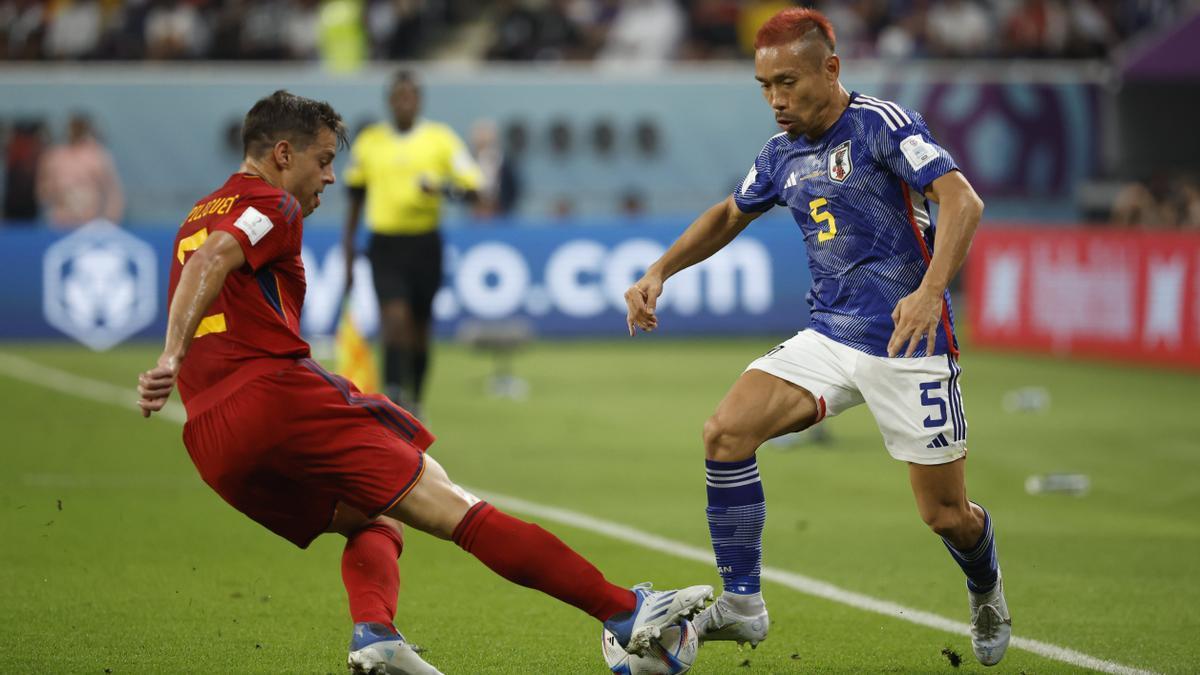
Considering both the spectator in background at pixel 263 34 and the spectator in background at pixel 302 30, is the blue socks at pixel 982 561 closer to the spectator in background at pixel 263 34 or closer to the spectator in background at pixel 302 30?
the spectator in background at pixel 263 34

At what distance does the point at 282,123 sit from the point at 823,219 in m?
1.94

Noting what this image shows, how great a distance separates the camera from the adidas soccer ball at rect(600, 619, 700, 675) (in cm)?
549

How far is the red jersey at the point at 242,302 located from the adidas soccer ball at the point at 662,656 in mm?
1377

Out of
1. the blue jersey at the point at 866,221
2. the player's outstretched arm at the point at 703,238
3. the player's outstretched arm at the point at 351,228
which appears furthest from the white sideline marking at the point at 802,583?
the player's outstretched arm at the point at 351,228

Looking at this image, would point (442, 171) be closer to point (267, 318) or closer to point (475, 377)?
point (475, 377)

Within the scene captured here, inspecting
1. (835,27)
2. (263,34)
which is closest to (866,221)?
(263,34)

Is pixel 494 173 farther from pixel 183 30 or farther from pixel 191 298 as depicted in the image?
pixel 191 298

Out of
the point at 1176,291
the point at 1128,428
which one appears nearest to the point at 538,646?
the point at 1128,428

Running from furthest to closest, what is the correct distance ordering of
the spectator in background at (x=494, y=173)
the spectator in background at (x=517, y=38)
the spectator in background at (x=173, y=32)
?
1. the spectator in background at (x=517, y=38)
2. the spectator in background at (x=173, y=32)
3. the spectator in background at (x=494, y=173)

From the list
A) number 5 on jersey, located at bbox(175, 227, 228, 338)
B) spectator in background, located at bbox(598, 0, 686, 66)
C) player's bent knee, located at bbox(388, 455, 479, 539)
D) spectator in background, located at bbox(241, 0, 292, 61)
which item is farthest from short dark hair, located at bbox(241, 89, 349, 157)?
spectator in background, located at bbox(598, 0, 686, 66)

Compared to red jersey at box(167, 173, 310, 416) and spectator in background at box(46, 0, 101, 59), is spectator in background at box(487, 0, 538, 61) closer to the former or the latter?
spectator in background at box(46, 0, 101, 59)

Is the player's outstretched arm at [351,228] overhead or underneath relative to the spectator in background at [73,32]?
underneath

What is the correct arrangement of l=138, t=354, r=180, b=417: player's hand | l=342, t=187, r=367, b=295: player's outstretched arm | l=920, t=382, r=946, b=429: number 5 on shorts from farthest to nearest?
l=342, t=187, r=367, b=295: player's outstretched arm, l=920, t=382, r=946, b=429: number 5 on shorts, l=138, t=354, r=180, b=417: player's hand

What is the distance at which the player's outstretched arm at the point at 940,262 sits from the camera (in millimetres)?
5566
